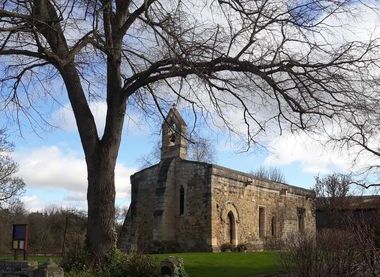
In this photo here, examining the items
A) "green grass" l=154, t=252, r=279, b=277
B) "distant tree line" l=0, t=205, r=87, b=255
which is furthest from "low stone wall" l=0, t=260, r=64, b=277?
"distant tree line" l=0, t=205, r=87, b=255

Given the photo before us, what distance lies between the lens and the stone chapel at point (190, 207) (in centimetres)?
3136

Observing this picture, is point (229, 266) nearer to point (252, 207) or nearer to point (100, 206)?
point (100, 206)

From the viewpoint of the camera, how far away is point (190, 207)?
32.1m

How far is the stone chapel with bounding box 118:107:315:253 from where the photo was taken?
103 ft

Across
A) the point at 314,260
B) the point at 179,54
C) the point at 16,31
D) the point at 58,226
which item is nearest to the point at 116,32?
the point at 179,54

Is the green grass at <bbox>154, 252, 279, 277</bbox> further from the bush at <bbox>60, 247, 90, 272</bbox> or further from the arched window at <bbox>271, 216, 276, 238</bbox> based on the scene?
the arched window at <bbox>271, 216, 276, 238</bbox>

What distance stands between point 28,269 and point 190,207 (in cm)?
1904

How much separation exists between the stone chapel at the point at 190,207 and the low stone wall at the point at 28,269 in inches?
633

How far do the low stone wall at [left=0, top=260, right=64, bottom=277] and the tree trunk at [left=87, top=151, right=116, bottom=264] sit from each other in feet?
3.48

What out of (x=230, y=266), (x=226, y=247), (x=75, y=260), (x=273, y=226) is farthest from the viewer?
(x=273, y=226)

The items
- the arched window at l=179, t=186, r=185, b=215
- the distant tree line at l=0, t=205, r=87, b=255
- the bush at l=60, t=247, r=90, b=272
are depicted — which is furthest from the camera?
the distant tree line at l=0, t=205, r=87, b=255

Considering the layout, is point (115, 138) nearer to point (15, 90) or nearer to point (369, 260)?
point (15, 90)

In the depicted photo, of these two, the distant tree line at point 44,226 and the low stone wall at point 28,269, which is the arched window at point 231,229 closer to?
the distant tree line at point 44,226

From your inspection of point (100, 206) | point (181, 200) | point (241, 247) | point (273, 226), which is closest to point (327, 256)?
point (100, 206)
